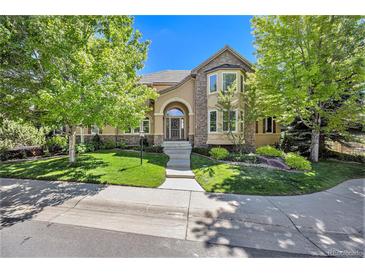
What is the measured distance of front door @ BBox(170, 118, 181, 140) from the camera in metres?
17.0

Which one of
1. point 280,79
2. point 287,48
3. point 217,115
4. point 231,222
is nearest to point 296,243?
point 231,222

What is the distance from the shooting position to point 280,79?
8914 millimetres

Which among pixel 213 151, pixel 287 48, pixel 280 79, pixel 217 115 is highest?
pixel 287 48

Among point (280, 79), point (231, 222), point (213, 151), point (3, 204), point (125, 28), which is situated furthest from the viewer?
point (213, 151)

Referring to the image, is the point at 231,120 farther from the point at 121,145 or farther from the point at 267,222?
the point at 121,145

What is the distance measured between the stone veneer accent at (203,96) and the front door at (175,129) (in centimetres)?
319

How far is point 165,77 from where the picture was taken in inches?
712

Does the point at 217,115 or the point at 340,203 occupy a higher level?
the point at 217,115

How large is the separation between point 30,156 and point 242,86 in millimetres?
16459

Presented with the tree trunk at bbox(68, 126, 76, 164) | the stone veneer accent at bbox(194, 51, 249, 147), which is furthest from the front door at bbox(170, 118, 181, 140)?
the tree trunk at bbox(68, 126, 76, 164)

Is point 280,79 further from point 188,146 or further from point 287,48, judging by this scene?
point 188,146

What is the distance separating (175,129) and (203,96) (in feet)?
15.5

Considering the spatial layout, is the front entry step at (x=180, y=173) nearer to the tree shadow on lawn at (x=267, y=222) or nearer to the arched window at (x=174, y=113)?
the tree shadow on lawn at (x=267, y=222)

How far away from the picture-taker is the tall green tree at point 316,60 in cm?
834
